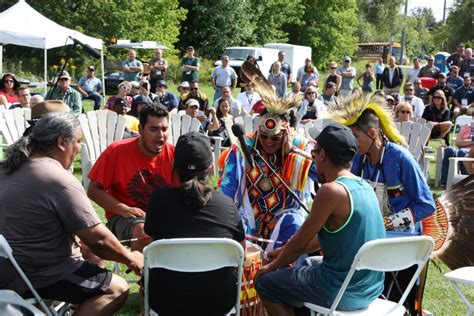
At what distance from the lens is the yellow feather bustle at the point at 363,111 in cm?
399

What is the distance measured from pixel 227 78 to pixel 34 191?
41.7 ft

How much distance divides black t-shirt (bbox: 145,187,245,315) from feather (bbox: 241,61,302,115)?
1.31m

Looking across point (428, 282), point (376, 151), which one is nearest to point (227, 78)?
point (428, 282)

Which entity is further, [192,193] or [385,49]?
[385,49]

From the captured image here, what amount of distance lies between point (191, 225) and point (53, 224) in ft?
2.08

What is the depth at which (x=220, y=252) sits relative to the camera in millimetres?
3059

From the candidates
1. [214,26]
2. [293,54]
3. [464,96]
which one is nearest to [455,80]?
[464,96]

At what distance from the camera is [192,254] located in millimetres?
3002

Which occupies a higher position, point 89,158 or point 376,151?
point 376,151

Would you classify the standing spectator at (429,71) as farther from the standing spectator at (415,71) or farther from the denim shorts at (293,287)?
the denim shorts at (293,287)

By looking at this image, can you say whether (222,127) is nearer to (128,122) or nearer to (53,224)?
(128,122)

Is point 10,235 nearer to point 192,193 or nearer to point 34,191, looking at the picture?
point 34,191

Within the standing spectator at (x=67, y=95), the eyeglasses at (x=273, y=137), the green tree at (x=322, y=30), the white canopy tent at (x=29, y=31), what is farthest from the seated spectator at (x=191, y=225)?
the green tree at (x=322, y=30)

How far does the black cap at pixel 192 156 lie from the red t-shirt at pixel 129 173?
1.10 meters
